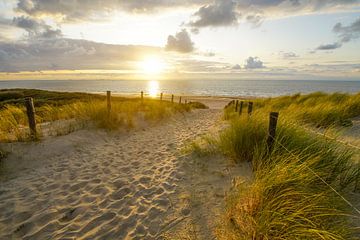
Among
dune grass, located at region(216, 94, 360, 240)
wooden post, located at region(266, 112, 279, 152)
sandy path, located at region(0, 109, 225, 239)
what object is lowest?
sandy path, located at region(0, 109, 225, 239)

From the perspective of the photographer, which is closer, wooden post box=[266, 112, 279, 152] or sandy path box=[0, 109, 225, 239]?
sandy path box=[0, 109, 225, 239]

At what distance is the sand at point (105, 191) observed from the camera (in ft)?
9.55

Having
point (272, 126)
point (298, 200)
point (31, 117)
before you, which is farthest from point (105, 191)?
point (31, 117)

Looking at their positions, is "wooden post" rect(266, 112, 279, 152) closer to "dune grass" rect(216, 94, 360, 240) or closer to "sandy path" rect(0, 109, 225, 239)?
"dune grass" rect(216, 94, 360, 240)

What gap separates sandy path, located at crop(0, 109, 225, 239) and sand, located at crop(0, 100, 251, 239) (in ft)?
0.04

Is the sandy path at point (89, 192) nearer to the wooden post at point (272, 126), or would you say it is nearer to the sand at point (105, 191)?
the sand at point (105, 191)

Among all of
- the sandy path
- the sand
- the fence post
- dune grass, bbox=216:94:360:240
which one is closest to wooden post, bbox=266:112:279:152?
dune grass, bbox=216:94:360:240

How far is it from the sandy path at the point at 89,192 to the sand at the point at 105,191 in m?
0.01

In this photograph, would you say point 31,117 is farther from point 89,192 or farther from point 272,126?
point 272,126

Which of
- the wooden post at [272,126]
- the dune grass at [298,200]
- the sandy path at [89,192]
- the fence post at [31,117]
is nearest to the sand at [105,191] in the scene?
the sandy path at [89,192]

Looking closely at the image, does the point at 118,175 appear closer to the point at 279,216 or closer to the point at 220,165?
the point at 220,165

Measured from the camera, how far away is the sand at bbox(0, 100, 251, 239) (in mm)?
2912

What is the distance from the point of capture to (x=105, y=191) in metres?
3.91

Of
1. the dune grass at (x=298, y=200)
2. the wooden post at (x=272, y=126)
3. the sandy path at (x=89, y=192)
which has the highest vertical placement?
the wooden post at (x=272, y=126)
